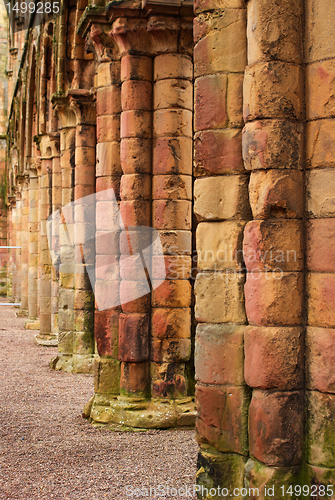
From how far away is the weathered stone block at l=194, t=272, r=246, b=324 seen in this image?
4.12 m

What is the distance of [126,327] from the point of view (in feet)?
23.3

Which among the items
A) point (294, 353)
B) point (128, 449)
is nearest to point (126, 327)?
Answer: point (128, 449)

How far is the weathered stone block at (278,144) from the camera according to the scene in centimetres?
383

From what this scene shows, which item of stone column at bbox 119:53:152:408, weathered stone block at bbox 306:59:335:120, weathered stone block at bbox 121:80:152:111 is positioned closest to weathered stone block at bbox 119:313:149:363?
stone column at bbox 119:53:152:408

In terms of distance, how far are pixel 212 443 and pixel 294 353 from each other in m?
0.94

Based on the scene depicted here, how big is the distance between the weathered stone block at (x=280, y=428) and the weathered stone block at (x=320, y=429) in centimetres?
6

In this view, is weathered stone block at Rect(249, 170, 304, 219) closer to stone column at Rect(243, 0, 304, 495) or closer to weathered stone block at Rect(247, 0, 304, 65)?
stone column at Rect(243, 0, 304, 495)

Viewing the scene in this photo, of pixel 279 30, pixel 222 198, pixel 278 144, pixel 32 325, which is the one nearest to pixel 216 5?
pixel 279 30

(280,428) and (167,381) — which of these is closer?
(280,428)

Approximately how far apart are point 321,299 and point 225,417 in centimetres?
109

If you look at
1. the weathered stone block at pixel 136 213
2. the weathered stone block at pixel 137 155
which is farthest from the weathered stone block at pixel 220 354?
the weathered stone block at pixel 137 155

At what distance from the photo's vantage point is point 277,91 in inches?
151

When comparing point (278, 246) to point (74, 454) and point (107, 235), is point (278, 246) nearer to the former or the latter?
point (74, 454)

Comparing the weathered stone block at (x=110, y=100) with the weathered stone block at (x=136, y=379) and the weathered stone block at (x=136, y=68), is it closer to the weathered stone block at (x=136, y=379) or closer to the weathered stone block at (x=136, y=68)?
the weathered stone block at (x=136, y=68)
